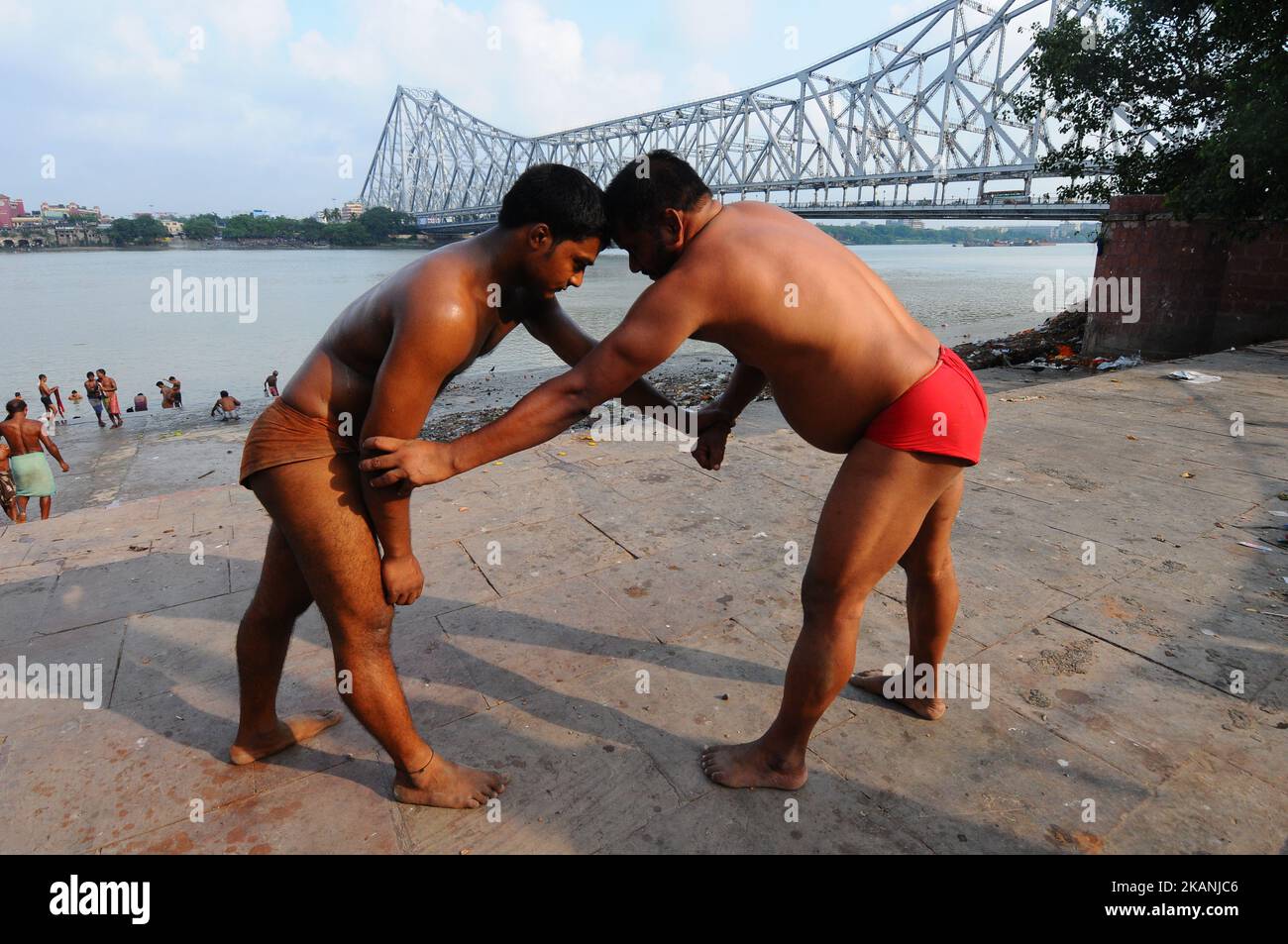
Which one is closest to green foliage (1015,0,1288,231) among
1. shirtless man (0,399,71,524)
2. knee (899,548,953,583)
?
knee (899,548,953,583)

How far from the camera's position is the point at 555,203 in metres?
1.57

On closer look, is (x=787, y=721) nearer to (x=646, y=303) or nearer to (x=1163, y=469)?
(x=646, y=303)

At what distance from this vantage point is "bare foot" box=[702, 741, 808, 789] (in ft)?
6.04

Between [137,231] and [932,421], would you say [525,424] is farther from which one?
[137,231]

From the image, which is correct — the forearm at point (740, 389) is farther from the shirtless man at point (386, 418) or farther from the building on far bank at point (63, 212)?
the building on far bank at point (63, 212)

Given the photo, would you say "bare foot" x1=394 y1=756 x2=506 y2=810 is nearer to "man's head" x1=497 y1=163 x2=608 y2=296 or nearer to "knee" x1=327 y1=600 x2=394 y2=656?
"knee" x1=327 y1=600 x2=394 y2=656

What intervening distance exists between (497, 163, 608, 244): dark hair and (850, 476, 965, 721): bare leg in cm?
118

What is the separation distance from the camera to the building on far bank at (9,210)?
90812 millimetres

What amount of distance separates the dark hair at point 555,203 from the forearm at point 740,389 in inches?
29.4

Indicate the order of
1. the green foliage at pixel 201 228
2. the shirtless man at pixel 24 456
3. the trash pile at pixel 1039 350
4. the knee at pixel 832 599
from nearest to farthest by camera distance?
the knee at pixel 832 599
the shirtless man at pixel 24 456
the trash pile at pixel 1039 350
the green foliage at pixel 201 228

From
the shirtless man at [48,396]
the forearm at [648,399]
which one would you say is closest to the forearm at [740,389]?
the forearm at [648,399]

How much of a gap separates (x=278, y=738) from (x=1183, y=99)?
14178mm
